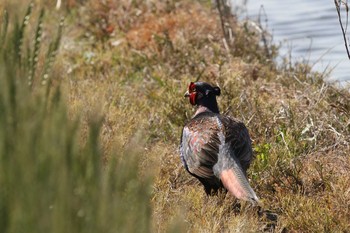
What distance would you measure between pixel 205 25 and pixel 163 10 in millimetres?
1024

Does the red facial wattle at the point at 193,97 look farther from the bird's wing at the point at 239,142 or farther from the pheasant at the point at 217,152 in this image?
the bird's wing at the point at 239,142

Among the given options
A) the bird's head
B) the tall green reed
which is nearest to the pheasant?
the bird's head

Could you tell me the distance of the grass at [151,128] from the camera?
308 cm

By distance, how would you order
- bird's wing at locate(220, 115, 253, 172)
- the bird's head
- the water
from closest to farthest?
bird's wing at locate(220, 115, 253, 172) < the bird's head < the water

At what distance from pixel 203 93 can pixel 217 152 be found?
3.60 ft

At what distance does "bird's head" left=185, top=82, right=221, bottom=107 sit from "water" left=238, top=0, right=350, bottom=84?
414 centimetres

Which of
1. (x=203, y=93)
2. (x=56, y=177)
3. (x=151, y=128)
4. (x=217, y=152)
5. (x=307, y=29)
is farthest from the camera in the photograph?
(x=307, y=29)

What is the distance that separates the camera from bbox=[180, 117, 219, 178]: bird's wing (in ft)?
22.2

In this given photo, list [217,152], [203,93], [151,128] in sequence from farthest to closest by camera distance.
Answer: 1. [151,128]
2. [203,93]
3. [217,152]

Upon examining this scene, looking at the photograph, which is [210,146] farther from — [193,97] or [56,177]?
[56,177]

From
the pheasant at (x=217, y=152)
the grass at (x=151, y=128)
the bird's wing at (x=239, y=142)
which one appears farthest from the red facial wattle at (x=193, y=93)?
the bird's wing at (x=239, y=142)

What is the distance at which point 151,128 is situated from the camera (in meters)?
8.72

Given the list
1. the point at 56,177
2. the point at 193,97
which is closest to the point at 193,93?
the point at 193,97

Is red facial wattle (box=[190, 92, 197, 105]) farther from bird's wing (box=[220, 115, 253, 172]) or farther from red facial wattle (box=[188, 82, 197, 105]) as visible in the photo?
bird's wing (box=[220, 115, 253, 172])
